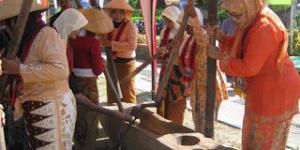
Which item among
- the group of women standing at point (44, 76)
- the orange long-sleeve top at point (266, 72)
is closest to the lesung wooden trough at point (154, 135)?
the orange long-sleeve top at point (266, 72)

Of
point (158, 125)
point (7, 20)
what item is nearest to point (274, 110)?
point (158, 125)

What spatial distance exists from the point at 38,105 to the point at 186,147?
3.30 feet

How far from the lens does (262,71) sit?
108 inches

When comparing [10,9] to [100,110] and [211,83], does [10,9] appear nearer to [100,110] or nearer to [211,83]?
[100,110]

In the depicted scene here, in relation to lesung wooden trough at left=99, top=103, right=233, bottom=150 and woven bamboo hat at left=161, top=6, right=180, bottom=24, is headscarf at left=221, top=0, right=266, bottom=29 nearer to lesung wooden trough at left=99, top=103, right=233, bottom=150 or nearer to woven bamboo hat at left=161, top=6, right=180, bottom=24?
lesung wooden trough at left=99, top=103, right=233, bottom=150

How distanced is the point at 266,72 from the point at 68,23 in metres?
1.39

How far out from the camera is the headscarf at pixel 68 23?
292cm

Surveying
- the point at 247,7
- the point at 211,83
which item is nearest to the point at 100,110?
the point at 211,83

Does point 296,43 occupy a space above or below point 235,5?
below

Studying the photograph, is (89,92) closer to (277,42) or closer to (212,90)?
(212,90)

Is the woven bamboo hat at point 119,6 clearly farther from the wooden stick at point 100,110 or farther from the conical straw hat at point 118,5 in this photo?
the wooden stick at point 100,110

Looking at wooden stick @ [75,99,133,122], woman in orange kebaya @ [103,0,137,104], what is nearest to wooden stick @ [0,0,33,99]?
wooden stick @ [75,99,133,122]

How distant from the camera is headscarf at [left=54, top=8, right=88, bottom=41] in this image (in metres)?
2.92

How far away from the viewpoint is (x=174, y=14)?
15.3 ft
